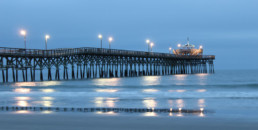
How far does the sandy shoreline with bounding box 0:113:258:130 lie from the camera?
8.87 meters

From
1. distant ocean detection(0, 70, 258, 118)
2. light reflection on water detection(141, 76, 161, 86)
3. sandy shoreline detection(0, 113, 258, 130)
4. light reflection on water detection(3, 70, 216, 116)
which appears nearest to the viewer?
sandy shoreline detection(0, 113, 258, 130)

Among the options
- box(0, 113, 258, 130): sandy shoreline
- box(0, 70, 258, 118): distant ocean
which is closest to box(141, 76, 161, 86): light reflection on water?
box(0, 70, 258, 118): distant ocean

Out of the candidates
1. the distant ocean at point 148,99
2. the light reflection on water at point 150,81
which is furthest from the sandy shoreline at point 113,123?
the light reflection on water at point 150,81

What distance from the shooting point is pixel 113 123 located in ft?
31.2

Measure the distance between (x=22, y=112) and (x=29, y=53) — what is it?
31357 mm

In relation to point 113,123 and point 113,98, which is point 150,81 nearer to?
point 113,98

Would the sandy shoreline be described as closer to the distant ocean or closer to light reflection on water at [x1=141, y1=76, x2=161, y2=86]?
the distant ocean

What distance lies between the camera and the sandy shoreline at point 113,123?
29.1ft

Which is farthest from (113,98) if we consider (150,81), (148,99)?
(150,81)

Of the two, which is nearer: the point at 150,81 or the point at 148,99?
the point at 148,99

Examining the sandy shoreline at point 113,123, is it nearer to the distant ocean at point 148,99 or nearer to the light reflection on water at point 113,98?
the light reflection on water at point 113,98

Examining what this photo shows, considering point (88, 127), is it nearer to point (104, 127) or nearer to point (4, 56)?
point (104, 127)

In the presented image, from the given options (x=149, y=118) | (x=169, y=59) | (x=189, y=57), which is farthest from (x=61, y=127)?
(x=189, y=57)

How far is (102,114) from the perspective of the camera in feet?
36.6
